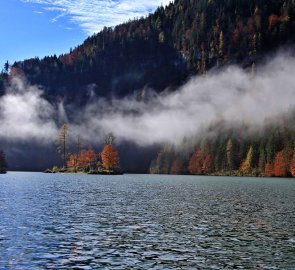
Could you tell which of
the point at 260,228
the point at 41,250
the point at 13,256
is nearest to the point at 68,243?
the point at 41,250

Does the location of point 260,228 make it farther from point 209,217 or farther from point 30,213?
point 30,213

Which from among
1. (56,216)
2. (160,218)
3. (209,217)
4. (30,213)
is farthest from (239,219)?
(30,213)

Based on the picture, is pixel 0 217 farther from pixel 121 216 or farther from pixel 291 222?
pixel 291 222

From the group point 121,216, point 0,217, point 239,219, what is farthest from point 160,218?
point 0,217

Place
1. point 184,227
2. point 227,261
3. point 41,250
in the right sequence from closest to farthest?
point 227,261, point 41,250, point 184,227

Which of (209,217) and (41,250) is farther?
(209,217)

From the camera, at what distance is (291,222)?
53.3 metres

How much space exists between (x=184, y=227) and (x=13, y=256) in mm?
20702

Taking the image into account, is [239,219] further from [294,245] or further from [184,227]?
[294,245]

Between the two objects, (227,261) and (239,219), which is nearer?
(227,261)

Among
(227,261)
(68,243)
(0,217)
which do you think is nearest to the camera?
(227,261)

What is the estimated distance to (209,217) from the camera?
56625 millimetres

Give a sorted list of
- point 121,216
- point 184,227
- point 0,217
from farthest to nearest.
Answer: point 121,216, point 0,217, point 184,227

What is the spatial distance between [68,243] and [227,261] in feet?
46.1
